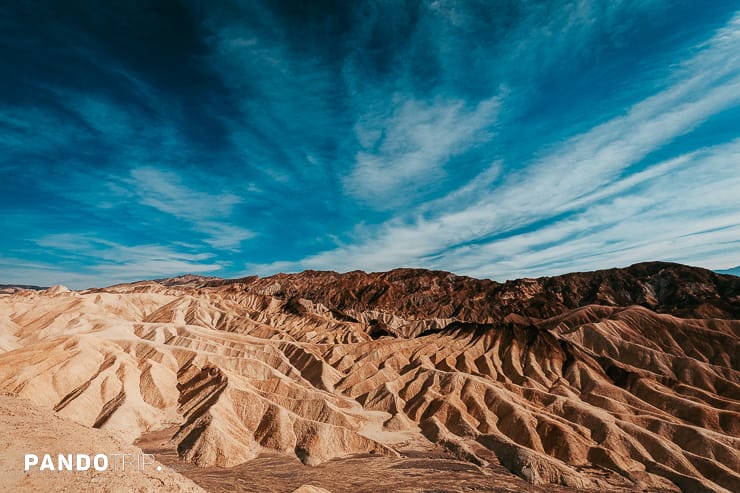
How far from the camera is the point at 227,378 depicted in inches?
2606

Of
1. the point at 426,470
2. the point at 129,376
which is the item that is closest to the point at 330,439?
the point at 426,470

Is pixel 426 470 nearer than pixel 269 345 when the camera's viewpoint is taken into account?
Yes

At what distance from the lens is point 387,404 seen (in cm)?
7338

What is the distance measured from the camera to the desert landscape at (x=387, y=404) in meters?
44.1

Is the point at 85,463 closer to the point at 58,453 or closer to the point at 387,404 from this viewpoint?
the point at 58,453

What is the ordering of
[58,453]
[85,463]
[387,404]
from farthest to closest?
[387,404] < [58,453] < [85,463]

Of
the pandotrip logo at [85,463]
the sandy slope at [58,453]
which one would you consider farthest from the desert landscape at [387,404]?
the pandotrip logo at [85,463]

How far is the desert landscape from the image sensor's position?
44.1m

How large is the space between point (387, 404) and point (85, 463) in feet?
189

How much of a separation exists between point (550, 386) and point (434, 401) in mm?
30236

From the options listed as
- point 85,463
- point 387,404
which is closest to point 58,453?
point 85,463

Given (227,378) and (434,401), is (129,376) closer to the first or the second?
(227,378)

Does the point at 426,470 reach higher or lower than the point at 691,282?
lower

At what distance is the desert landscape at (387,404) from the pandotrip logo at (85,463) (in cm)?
66
